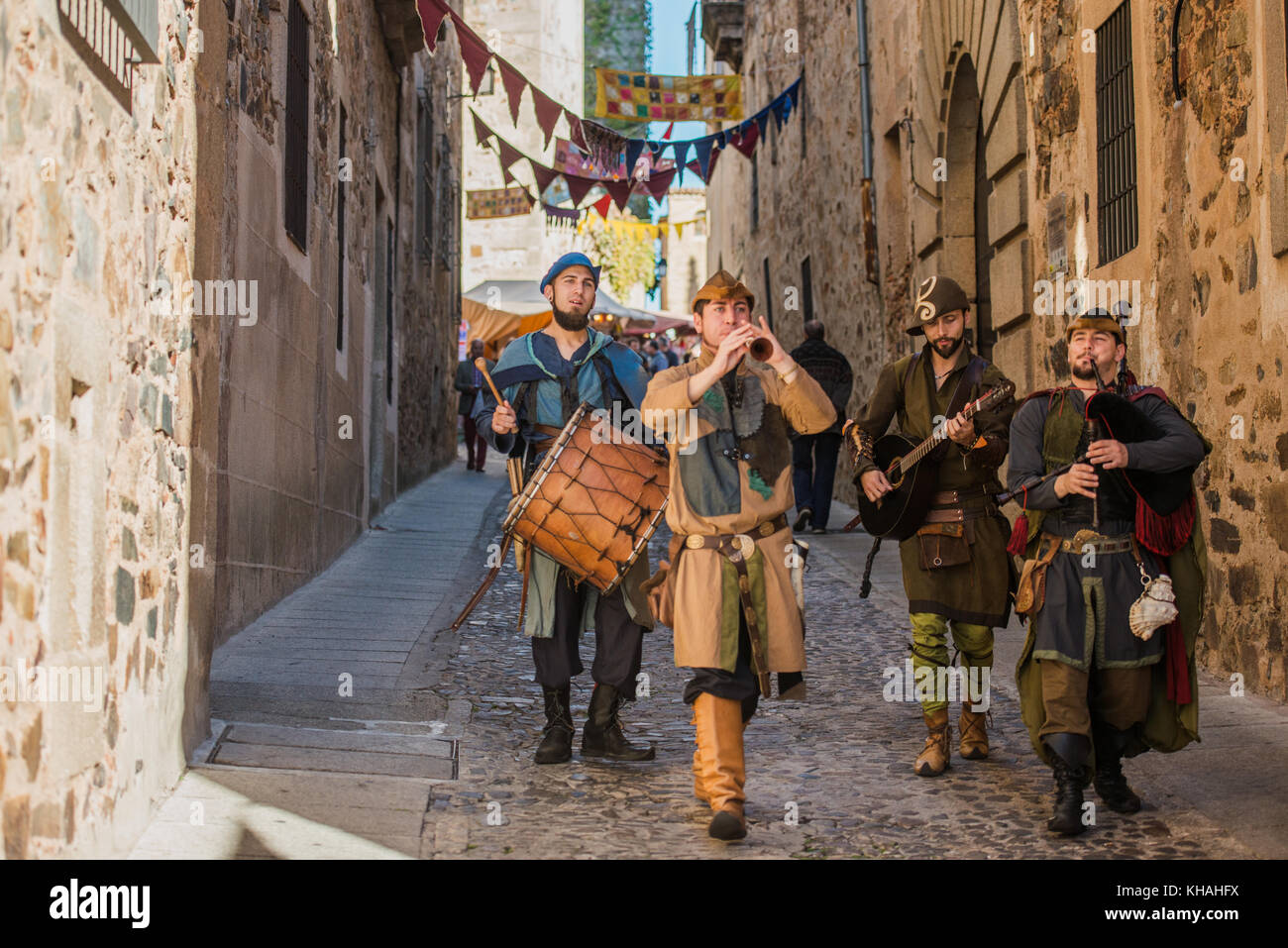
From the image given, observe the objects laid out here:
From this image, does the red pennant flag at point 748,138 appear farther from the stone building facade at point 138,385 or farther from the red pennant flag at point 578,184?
the stone building facade at point 138,385

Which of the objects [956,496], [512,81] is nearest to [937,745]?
[956,496]

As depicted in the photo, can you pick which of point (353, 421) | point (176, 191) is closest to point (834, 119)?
point (353, 421)

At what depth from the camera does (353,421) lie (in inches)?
448

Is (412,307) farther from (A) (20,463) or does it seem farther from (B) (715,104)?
(A) (20,463)

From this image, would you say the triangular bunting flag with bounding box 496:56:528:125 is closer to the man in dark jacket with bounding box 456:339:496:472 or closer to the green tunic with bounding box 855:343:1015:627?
the man in dark jacket with bounding box 456:339:496:472

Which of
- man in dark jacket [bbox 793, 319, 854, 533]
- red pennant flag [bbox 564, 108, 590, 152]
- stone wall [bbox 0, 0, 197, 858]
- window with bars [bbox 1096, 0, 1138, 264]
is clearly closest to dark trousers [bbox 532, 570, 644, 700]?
stone wall [bbox 0, 0, 197, 858]

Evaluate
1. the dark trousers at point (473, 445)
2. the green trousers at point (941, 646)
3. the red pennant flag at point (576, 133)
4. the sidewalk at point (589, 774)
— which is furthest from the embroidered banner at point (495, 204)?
the green trousers at point (941, 646)

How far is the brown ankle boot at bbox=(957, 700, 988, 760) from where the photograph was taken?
514cm

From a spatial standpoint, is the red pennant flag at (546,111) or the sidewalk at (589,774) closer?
the sidewalk at (589,774)

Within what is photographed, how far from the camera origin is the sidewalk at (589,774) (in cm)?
400

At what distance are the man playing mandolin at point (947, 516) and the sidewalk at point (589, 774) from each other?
1.13 feet

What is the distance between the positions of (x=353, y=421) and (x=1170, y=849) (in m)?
8.46

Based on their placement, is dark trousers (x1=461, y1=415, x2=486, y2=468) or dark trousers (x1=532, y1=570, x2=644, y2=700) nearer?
dark trousers (x1=532, y1=570, x2=644, y2=700)
